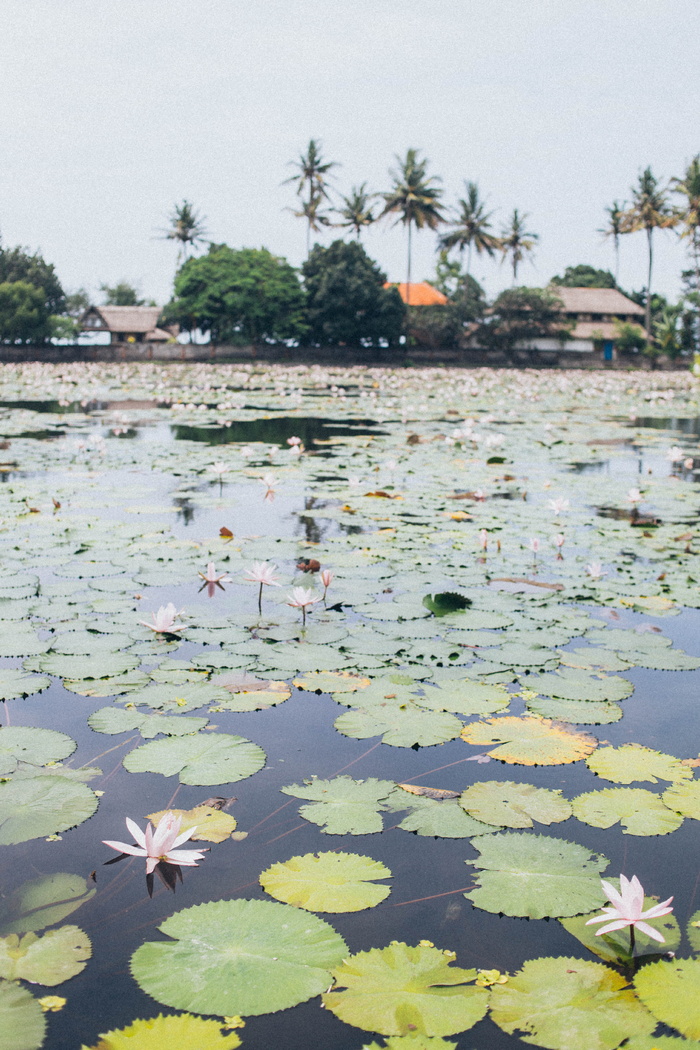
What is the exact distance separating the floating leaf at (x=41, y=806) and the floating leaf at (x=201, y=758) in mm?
193

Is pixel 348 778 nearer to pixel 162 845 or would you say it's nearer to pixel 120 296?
pixel 162 845

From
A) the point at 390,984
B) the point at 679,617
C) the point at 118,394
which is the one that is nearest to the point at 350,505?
the point at 679,617

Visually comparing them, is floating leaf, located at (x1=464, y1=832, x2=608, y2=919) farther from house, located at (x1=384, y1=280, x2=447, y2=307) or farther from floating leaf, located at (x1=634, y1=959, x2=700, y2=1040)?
house, located at (x1=384, y1=280, x2=447, y2=307)

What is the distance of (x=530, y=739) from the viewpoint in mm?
2709

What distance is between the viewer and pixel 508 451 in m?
10.3

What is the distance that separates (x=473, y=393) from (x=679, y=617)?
2001 centimetres

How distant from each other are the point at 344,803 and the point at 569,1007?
33.3 inches

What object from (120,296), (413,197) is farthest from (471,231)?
(120,296)

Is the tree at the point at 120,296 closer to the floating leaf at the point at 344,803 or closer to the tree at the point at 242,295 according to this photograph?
the tree at the point at 242,295

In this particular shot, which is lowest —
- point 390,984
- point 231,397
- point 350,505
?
point 390,984

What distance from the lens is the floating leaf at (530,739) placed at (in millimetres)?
2598

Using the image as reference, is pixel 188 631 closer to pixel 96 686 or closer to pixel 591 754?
pixel 96 686

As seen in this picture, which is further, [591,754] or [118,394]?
[118,394]

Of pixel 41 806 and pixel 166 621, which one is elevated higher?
pixel 166 621
